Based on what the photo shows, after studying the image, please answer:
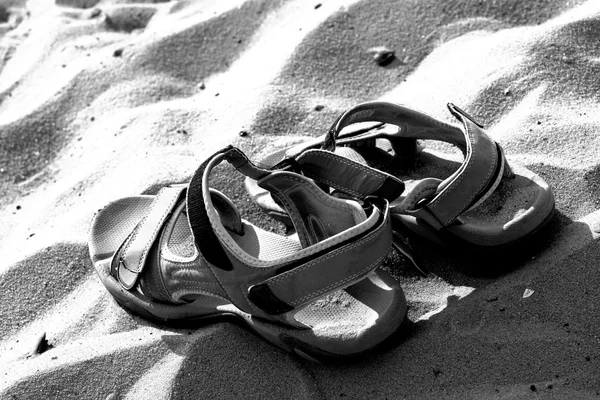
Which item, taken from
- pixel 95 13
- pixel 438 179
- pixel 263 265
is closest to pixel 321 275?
pixel 263 265

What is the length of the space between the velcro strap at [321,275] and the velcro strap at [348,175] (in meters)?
0.23

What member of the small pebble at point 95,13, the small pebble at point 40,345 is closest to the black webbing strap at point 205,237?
the small pebble at point 40,345

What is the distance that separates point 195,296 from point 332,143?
0.60 m

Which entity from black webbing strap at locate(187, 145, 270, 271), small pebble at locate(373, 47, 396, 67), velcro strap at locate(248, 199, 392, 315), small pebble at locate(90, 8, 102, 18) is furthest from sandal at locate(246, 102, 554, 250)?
small pebble at locate(90, 8, 102, 18)

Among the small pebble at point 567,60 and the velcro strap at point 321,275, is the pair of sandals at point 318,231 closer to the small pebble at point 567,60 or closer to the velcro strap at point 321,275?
the velcro strap at point 321,275

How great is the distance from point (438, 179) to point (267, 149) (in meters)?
A: 0.64

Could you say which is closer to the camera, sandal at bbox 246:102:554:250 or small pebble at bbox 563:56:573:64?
sandal at bbox 246:102:554:250

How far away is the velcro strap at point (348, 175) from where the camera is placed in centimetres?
199

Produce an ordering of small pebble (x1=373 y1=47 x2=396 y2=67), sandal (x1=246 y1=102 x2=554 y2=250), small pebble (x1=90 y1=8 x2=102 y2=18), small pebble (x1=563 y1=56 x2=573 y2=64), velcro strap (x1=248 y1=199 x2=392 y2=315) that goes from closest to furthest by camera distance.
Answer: velcro strap (x1=248 y1=199 x2=392 y2=315) → sandal (x1=246 y1=102 x2=554 y2=250) → small pebble (x1=563 y1=56 x2=573 y2=64) → small pebble (x1=373 y1=47 x2=396 y2=67) → small pebble (x1=90 y1=8 x2=102 y2=18)

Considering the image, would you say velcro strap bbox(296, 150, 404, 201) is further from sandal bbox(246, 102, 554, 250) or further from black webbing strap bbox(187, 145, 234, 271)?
black webbing strap bbox(187, 145, 234, 271)

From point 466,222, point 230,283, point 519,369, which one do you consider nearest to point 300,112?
point 466,222

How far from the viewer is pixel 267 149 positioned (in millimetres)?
2479

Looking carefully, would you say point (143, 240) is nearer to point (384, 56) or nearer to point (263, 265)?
point (263, 265)

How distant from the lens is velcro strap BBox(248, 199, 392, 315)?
1733 millimetres
